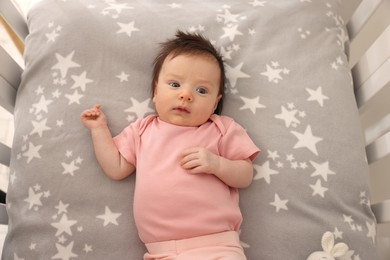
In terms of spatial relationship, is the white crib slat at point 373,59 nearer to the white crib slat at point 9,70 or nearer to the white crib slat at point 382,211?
the white crib slat at point 382,211

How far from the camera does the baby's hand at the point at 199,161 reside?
87 cm

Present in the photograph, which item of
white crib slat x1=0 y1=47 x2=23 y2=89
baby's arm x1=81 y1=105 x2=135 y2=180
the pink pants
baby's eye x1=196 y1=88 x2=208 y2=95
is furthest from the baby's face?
white crib slat x1=0 y1=47 x2=23 y2=89

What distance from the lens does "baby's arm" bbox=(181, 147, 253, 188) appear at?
0.87 meters

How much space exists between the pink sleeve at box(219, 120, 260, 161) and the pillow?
0.06 meters

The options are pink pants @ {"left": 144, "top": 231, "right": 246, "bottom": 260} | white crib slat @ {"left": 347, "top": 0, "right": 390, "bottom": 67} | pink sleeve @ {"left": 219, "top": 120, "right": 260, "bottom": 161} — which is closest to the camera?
pink pants @ {"left": 144, "top": 231, "right": 246, "bottom": 260}

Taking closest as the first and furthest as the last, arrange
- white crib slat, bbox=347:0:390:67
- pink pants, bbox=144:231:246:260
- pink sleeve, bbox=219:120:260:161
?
pink pants, bbox=144:231:246:260
pink sleeve, bbox=219:120:260:161
white crib slat, bbox=347:0:390:67

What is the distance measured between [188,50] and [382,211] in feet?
2.02

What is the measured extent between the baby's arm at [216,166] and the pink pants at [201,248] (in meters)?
0.12

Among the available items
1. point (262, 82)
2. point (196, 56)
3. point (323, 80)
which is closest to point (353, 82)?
point (323, 80)

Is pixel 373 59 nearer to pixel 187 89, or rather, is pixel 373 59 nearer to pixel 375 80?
pixel 375 80

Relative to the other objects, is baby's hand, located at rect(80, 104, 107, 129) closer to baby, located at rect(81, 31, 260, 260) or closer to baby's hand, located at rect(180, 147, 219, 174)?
Answer: baby, located at rect(81, 31, 260, 260)

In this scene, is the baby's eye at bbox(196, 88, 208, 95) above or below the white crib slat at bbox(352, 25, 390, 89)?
below

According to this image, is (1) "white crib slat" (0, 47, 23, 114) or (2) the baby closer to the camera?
(2) the baby

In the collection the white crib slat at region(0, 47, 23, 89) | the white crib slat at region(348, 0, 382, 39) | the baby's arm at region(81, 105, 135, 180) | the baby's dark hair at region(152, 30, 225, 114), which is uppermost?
the white crib slat at region(348, 0, 382, 39)
